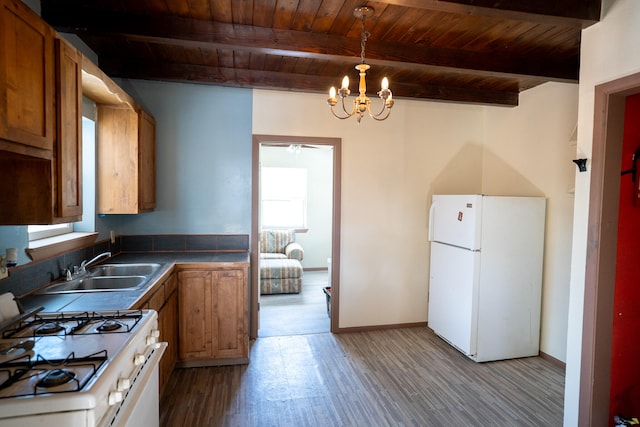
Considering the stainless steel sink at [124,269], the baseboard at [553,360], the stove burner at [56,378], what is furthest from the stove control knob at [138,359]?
the baseboard at [553,360]

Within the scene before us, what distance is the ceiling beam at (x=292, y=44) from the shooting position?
217 centimetres

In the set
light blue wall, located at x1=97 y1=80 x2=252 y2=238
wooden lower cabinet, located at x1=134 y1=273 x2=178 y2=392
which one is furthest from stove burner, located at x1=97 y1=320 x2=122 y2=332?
light blue wall, located at x1=97 y1=80 x2=252 y2=238

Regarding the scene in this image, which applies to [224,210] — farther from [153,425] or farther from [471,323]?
[471,323]

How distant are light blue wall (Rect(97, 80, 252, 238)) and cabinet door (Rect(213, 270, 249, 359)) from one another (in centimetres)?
75

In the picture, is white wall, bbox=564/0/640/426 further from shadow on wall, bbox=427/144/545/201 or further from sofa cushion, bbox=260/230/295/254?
sofa cushion, bbox=260/230/295/254

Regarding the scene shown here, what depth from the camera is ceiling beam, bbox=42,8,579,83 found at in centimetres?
217

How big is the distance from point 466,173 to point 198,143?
3.07 m

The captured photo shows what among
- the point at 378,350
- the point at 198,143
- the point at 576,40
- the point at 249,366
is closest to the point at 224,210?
the point at 198,143

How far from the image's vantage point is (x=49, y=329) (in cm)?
147

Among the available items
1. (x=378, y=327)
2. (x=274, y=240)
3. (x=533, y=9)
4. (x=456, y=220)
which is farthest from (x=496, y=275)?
(x=274, y=240)

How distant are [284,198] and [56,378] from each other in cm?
575

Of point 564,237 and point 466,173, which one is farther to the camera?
point 466,173

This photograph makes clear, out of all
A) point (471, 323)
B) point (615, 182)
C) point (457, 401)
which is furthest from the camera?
point (471, 323)

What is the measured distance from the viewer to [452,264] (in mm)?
3422
